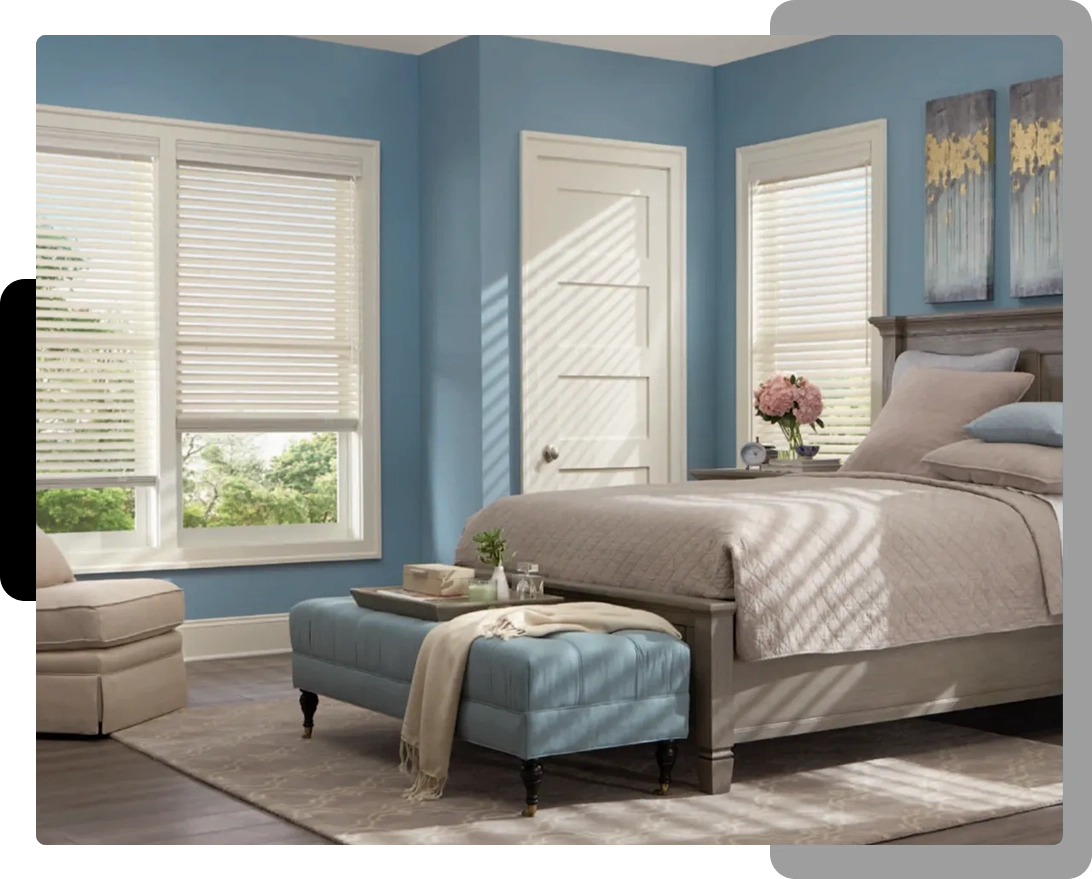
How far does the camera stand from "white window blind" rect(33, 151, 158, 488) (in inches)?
234

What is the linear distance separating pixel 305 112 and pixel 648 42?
→ 1.58 metres

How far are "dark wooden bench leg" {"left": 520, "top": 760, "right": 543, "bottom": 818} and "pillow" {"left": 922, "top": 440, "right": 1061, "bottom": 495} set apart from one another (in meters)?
1.94

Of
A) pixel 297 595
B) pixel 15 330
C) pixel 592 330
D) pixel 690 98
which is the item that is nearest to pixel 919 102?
pixel 690 98

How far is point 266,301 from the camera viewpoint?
21.2ft

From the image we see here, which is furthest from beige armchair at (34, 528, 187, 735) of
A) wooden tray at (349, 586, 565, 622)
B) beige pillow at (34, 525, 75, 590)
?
wooden tray at (349, 586, 565, 622)

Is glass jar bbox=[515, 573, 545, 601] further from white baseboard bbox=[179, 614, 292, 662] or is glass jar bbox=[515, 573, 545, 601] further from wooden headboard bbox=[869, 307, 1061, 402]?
white baseboard bbox=[179, 614, 292, 662]

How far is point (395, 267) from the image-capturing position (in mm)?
6777

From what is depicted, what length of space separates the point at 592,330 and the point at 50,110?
2453mm

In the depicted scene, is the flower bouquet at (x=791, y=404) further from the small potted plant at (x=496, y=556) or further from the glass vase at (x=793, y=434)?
the small potted plant at (x=496, y=556)

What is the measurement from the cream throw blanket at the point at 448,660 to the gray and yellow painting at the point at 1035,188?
253 cm

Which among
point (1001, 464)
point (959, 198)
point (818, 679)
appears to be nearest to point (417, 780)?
point (818, 679)

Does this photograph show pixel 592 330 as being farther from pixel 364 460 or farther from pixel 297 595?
pixel 297 595

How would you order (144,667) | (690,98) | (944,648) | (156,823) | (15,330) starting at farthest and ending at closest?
(690,98) → (144,667) → (944,648) → (156,823) → (15,330)

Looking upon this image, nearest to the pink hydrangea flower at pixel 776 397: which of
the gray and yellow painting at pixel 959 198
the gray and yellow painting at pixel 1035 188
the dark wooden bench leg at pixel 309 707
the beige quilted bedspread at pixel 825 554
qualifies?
the gray and yellow painting at pixel 959 198
